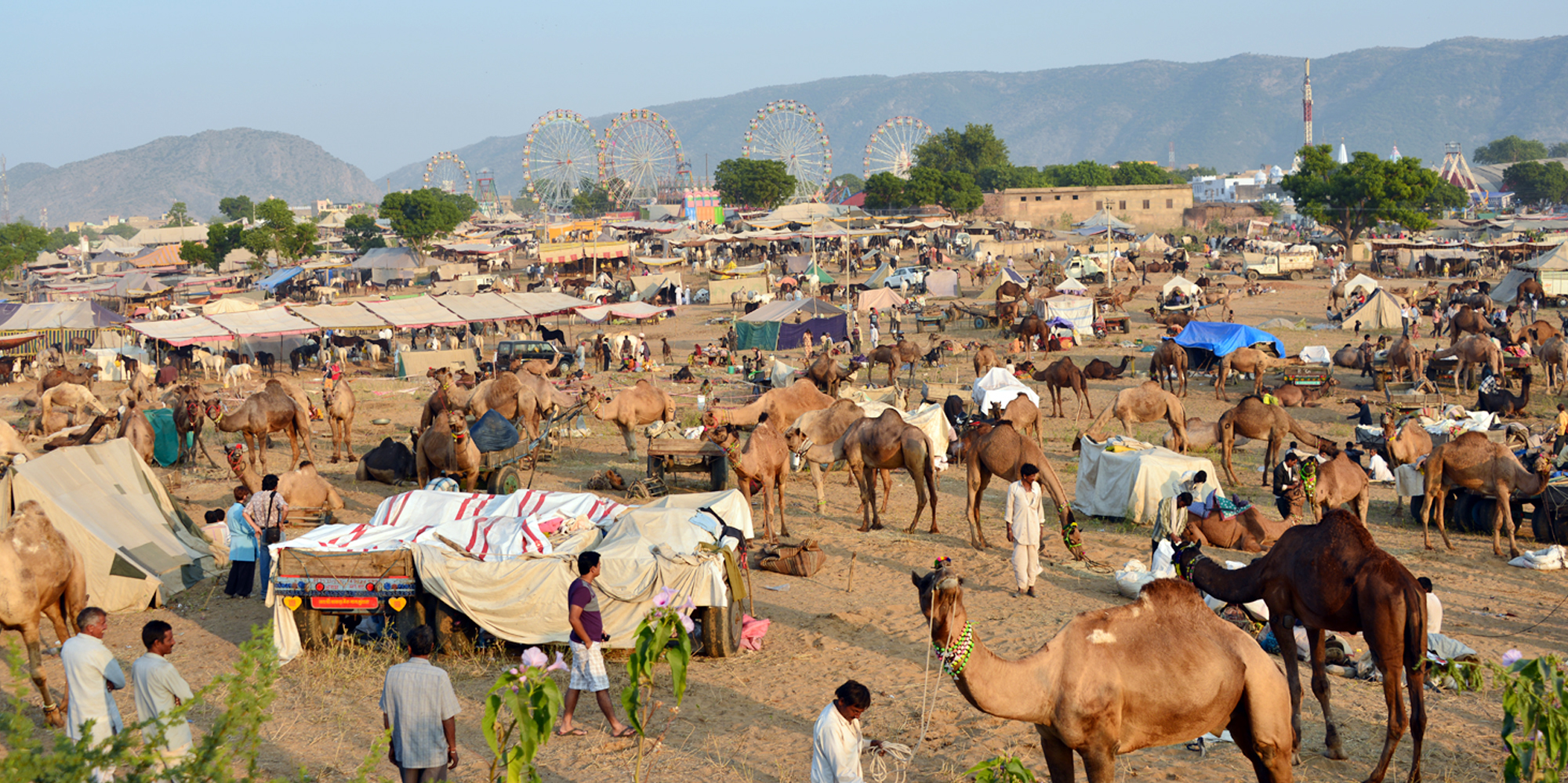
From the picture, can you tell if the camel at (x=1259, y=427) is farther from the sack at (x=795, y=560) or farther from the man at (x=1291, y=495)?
the sack at (x=795, y=560)

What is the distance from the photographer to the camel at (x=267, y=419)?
62.3 feet

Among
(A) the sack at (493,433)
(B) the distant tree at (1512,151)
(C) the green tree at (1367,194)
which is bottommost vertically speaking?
(A) the sack at (493,433)

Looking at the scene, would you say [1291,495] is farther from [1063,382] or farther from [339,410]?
[339,410]

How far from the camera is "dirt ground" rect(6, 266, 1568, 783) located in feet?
27.4

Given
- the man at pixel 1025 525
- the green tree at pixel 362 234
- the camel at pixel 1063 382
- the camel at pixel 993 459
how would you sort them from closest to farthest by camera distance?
the man at pixel 1025 525 → the camel at pixel 993 459 → the camel at pixel 1063 382 → the green tree at pixel 362 234

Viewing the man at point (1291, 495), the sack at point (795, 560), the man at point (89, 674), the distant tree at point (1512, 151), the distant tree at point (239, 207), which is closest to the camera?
the man at point (89, 674)

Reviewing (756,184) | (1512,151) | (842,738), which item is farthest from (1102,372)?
(1512,151)

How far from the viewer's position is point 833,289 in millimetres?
53312

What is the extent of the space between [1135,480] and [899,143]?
12010 cm

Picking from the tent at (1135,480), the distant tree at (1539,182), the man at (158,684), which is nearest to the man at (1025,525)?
the tent at (1135,480)

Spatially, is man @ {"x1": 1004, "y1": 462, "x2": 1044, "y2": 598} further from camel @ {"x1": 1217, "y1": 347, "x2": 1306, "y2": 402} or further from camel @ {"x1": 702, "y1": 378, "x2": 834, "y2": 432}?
camel @ {"x1": 1217, "y1": 347, "x2": 1306, "y2": 402}

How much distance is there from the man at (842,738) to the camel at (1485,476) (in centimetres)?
1070

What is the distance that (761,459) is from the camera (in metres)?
14.6

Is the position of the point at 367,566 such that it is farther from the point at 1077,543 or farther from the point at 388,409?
the point at 388,409
